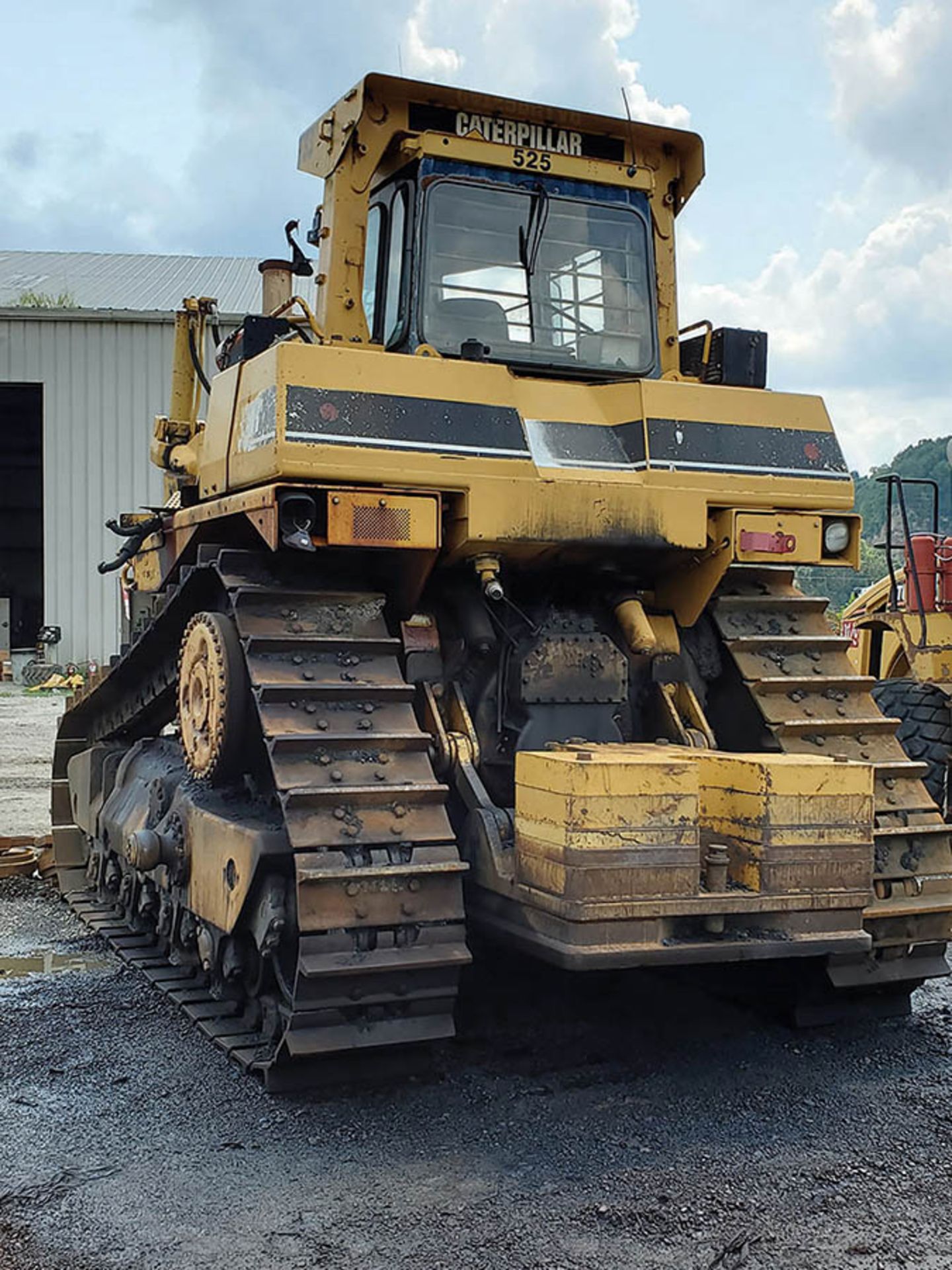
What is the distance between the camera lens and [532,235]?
20.4 feet

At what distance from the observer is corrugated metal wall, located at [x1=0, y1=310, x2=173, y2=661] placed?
2370 centimetres

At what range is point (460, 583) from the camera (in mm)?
5762

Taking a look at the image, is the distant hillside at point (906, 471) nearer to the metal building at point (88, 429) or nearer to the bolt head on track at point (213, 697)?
the metal building at point (88, 429)

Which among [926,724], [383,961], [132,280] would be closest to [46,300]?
[132,280]

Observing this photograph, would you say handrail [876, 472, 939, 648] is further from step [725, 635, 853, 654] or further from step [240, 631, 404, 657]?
step [240, 631, 404, 657]

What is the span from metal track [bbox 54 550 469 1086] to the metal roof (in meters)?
19.8

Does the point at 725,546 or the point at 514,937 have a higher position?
the point at 725,546

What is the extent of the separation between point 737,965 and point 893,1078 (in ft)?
2.72

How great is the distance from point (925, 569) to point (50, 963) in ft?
20.1

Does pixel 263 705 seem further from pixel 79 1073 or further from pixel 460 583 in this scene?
pixel 79 1073

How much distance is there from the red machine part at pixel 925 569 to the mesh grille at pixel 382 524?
17.6 ft

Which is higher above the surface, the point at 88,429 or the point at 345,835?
the point at 88,429

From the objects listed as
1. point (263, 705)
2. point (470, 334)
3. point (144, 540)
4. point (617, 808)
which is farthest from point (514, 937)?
point (144, 540)

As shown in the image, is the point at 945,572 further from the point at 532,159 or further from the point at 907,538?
the point at 532,159
